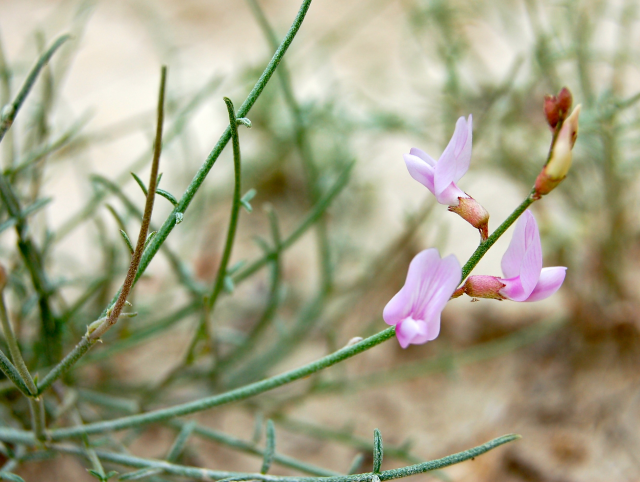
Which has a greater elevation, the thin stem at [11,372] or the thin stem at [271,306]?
the thin stem at [271,306]

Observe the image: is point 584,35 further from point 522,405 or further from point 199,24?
point 199,24

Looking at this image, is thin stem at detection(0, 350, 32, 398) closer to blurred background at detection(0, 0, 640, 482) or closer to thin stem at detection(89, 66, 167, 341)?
thin stem at detection(89, 66, 167, 341)

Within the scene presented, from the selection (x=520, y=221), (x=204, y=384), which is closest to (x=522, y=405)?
(x=204, y=384)

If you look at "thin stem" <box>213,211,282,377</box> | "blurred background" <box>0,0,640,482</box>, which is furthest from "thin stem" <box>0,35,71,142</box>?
"thin stem" <box>213,211,282,377</box>

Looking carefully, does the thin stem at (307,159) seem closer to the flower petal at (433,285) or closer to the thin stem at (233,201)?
the thin stem at (233,201)

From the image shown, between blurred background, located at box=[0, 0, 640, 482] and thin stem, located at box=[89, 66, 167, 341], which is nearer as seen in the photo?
thin stem, located at box=[89, 66, 167, 341]

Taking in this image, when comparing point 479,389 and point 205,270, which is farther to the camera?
point 205,270

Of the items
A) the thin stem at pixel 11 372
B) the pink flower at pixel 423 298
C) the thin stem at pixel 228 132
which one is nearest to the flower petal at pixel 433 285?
the pink flower at pixel 423 298
